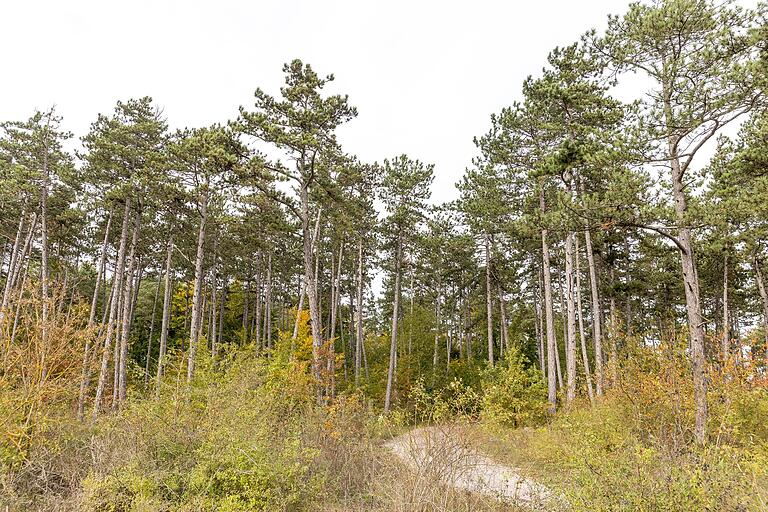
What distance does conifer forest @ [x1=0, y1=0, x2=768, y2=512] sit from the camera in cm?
598

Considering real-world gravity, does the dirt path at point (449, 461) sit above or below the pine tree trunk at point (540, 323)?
below

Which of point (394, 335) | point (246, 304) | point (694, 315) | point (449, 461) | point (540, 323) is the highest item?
point (246, 304)

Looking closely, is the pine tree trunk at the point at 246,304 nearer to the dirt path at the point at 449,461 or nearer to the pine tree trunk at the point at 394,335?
the pine tree trunk at the point at 394,335

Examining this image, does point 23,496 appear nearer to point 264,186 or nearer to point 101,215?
point 264,186

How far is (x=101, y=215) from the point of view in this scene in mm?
21312

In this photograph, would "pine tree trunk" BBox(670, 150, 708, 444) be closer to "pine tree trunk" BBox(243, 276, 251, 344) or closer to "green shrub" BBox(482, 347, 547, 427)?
"green shrub" BBox(482, 347, 547, 427)

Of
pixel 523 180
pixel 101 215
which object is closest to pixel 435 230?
pixel 523 180

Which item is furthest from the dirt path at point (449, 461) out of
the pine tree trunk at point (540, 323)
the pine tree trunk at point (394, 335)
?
the pine tree trunk at point (540, 323)

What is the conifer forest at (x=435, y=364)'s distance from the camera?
598 cm

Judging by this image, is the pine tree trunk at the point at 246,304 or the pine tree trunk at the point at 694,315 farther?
the pine tree trunk at the point at 246,304

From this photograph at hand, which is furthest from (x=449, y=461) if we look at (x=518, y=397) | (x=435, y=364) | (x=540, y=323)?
(x=540, y=323)

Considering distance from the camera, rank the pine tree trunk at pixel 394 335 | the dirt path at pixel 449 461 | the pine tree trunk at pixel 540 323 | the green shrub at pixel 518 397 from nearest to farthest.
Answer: the dirt path at pixel 449 461 → the green shrub at pixel 518 397 → the pine tree trunk at pixel 394 335 → the pine tree trunk at pixel 540 323

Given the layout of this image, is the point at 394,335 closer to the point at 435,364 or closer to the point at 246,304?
the point at 435,364

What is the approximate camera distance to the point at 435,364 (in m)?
23.4
